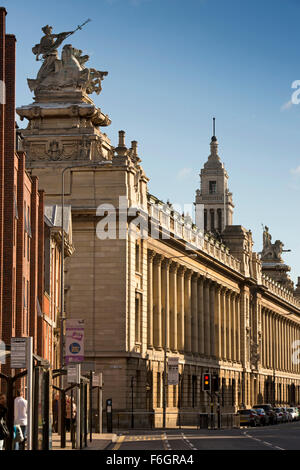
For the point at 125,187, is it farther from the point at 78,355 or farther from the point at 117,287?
the point at 78,355

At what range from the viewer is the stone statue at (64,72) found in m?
96.1

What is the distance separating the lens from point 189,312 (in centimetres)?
11756

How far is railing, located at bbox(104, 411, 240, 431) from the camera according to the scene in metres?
87.5

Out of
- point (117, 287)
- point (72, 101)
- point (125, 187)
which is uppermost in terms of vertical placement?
point (72, 101)

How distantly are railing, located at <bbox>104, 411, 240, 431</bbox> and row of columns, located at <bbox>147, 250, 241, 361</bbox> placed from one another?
19.3 feet

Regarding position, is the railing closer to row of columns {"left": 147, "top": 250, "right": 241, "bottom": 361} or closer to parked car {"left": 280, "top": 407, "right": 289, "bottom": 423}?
row of columns {"left": 147, "top": 250, "right": 241, "bottom": 361}

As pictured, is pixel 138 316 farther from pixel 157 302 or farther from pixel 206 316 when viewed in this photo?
pixel 206 316

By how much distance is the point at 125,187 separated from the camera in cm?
9144

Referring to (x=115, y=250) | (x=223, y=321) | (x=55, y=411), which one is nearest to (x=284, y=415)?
(x=223, y=321)

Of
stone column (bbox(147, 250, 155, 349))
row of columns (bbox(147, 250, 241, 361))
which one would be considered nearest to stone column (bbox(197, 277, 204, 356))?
row of columns (bbox(147, 250, 241, 361))

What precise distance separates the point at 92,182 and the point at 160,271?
53.1 ft

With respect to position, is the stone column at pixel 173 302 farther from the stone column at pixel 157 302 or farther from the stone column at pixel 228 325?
the stone column at pixel 228 325

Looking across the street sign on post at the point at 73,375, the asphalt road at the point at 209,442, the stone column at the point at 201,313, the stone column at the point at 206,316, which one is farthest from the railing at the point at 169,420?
the street sign on post at the point at 73,375
